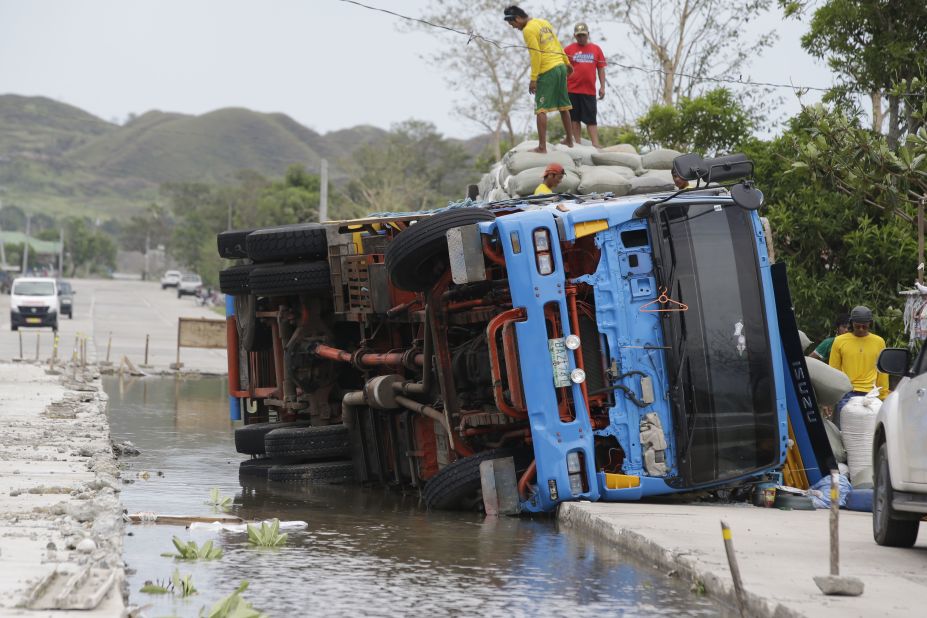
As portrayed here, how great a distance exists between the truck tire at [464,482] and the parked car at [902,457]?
2.50m

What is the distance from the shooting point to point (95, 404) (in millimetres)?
18578

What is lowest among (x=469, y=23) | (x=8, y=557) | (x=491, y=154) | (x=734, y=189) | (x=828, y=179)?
(x=8, y=557)

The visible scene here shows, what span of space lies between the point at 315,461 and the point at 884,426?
578cm

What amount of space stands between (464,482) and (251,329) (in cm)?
453

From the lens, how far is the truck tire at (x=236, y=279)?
45.7 feet

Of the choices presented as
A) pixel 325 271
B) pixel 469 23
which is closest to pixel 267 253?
pixel 325 271

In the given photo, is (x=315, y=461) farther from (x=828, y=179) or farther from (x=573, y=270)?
(x=828, y=179)

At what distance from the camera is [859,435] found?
11.0 meters

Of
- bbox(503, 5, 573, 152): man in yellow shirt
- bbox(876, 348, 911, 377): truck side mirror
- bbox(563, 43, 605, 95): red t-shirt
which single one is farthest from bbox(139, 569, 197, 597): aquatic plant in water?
bbox(563, 43, 605, 95): red t-shirt

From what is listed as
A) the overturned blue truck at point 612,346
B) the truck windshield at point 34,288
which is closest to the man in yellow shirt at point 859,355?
the overturned blue truck at point 612,346

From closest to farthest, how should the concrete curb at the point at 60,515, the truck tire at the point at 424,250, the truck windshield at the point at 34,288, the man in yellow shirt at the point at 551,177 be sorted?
the concrete curb at the point at 60,515 → the truck tire at the point at 424,250 → the man in yellow shirt at the point at 551,177 → the truck windshield at the point at 34,288

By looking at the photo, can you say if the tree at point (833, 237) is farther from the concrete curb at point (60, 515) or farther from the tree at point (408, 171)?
the tree at point (408, 171)

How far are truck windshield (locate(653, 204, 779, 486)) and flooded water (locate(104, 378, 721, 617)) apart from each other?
1.20 meters

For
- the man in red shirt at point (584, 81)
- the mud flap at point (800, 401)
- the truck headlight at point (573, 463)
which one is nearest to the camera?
the truck headlight at point (573, 463)
